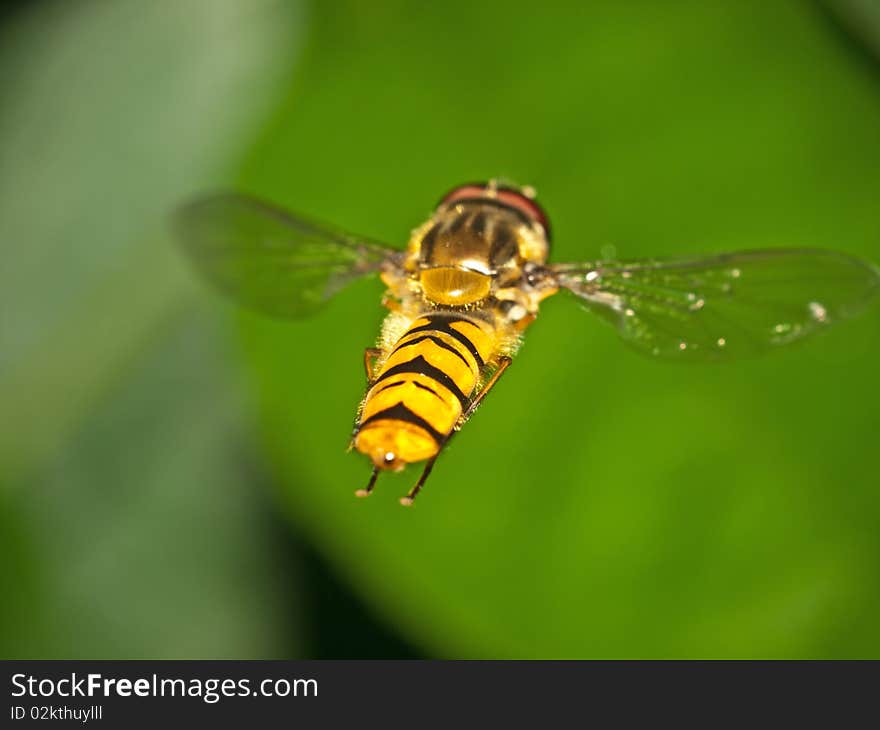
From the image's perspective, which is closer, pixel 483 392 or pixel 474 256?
pixel 483 392

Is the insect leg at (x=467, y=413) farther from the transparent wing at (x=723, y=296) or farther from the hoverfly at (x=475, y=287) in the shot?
the transparent wing at (x=723, y=296)

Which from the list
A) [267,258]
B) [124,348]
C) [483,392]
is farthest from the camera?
[124,348]

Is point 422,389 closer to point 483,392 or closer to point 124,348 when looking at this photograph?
point 483,392

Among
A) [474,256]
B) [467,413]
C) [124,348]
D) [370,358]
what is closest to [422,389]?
[467,413]

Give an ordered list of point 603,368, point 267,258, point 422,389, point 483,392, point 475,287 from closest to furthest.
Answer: point 422,389, point 483,392, point 475,287, point 267,258, point 603,368

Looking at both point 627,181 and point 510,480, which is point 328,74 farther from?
point 510,480


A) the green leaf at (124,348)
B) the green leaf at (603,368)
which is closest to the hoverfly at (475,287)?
the green leaf at (603,368)

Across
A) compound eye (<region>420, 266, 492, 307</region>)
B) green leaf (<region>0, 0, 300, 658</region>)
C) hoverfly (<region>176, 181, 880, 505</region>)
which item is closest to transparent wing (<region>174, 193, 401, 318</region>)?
hoverfly (<region>176, 181, 880, 505</region>)
